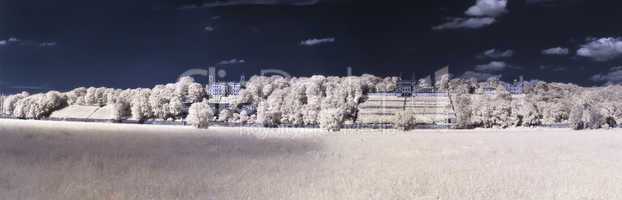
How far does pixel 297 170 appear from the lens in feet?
30.1

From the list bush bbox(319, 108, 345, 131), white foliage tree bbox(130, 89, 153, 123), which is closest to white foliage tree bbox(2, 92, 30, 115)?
white foliage tree bbox(130, 89, 153, 123)

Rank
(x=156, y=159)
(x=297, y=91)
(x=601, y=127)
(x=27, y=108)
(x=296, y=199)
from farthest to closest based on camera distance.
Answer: (x=27, y=108) < (x=601, y=127) < (x=297, y=91) < (x=156, y=159) < (x=296, y=199)

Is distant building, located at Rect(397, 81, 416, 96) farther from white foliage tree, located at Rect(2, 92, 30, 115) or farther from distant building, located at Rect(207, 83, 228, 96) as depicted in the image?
white foliage tree, located at Rect(2, 92, 30, 115)

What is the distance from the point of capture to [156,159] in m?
10.1

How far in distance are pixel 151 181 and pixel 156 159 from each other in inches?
90.4

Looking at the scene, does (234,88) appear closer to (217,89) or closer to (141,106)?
(217,89)

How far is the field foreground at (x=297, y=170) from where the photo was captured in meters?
7.41

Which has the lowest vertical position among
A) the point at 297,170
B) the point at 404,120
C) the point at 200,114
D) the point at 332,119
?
the point at 297,170

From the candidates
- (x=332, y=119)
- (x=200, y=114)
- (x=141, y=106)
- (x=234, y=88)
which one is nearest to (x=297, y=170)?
(x=234, y=88)

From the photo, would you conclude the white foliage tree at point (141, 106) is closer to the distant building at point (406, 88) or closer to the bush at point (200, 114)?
the bush at point (200, 114)

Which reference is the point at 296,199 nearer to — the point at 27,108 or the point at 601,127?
the point at 601,127

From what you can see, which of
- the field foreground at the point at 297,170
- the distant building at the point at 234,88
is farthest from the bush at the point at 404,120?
the field foreground at the point at 297,170

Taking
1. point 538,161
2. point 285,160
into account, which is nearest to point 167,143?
point 285,160

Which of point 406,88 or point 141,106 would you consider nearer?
point 406,88
